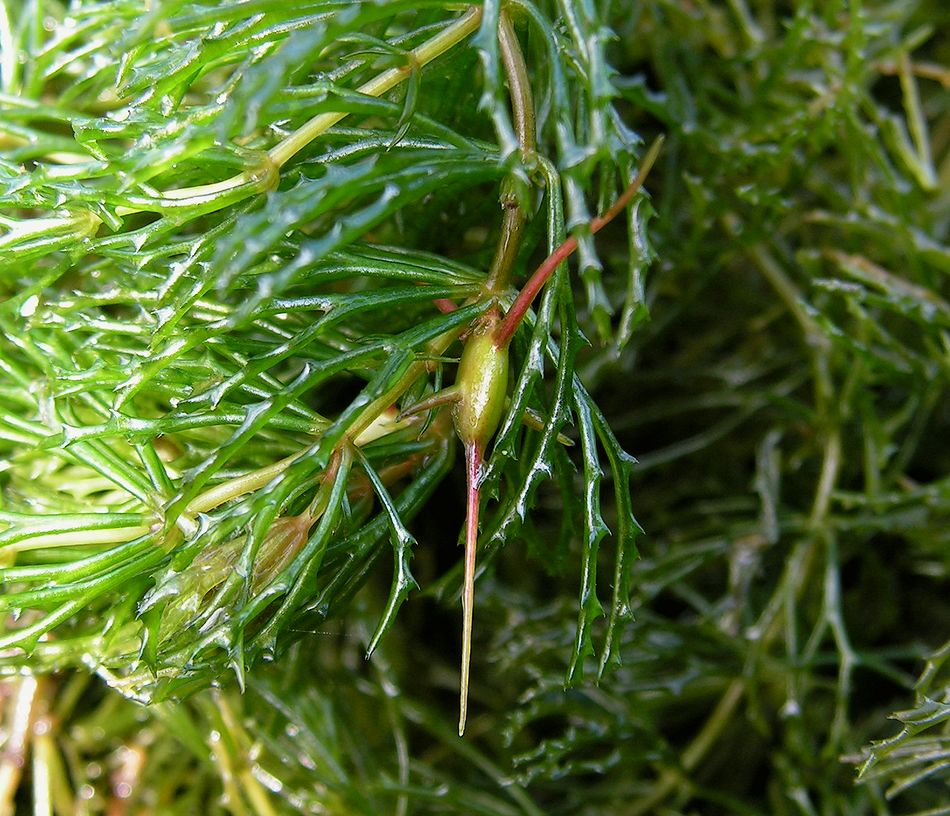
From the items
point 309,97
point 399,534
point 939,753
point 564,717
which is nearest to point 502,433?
point 399,534

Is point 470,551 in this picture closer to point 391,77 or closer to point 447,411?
point 447,411

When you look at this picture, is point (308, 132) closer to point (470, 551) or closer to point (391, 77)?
Result: point (391, 77)

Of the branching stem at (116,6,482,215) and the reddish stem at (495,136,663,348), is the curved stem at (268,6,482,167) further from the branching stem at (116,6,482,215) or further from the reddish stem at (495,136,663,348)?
the reddish stem at (495,136,663,348)

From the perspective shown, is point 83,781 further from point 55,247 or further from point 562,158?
point 562,158

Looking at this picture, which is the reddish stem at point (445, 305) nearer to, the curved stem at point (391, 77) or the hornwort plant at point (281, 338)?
the hornwort plant at point (281, 338)

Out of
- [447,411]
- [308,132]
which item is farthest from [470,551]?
[308,132]

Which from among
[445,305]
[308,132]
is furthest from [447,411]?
[308,132]

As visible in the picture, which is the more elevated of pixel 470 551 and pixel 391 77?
pixel 391 77

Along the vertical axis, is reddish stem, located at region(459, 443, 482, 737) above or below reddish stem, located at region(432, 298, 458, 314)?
below

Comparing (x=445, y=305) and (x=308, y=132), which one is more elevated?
(x=308, y=132)

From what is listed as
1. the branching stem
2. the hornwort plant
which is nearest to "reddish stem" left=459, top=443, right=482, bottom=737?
the hornwort plant
